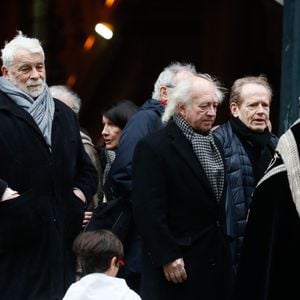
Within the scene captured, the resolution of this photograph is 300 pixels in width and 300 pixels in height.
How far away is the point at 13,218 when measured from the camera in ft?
26.2

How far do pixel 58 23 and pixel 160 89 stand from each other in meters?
5.27

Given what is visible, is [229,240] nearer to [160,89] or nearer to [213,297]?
[213,297]

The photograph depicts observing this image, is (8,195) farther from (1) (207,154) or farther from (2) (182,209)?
(1) (207,154)

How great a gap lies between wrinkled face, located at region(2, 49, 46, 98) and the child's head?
61.0 inches

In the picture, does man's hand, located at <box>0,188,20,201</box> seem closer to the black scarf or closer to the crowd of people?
the crowd of people

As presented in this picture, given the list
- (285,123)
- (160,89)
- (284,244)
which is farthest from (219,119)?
(284,244)

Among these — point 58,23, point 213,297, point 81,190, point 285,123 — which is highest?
point 58,23

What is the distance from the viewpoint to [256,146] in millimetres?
9055

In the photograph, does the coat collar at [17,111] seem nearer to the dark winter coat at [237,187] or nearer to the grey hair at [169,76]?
the dark winter coat at [237,187]

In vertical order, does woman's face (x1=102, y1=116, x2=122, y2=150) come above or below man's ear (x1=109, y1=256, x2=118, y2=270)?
above

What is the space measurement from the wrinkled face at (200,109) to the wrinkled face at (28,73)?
947mm

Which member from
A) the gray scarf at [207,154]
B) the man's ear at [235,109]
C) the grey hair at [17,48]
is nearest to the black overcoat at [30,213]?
the grey hair at [17,48]

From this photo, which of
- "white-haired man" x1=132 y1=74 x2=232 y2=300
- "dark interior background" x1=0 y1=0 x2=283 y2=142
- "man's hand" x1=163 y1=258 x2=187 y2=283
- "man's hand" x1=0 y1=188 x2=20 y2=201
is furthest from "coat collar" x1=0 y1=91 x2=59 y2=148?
"dark interior background" x1=0 y1=0 x2=283 y2=142

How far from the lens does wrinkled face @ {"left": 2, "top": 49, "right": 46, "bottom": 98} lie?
8289 mm
